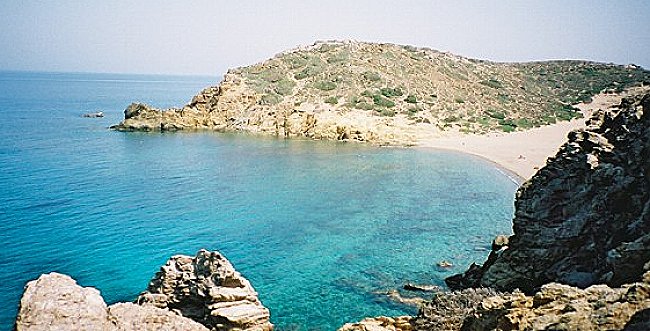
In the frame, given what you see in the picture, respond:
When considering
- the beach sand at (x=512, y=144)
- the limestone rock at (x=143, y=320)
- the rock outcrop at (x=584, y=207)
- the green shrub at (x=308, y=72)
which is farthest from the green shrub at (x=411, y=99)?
the limestone rock at (x=143, y=320)

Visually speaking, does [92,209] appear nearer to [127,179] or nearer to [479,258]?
[127,179]

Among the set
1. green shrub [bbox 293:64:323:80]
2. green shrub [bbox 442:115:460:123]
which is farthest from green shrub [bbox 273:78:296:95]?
green shrub [bbox 442:115:460:123]

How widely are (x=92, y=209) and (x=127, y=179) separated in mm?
9598

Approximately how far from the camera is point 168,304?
625 inches

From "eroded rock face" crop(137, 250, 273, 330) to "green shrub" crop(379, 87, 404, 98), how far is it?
6126 centimetres

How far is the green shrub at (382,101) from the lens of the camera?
233 feet

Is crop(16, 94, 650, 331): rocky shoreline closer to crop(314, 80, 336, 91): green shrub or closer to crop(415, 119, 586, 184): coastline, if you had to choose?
crop(415, 119, 586, 184): coastline

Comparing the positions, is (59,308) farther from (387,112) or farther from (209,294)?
(387,112)

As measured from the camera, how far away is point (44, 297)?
34.1ft

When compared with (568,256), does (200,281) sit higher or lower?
→ lower

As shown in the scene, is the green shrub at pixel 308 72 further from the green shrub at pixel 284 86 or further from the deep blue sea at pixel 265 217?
the deep blue sea at pixel 265 217

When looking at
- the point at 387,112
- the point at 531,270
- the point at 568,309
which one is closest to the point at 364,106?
the point at 387,112

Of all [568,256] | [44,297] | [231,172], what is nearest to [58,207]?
[231,172]

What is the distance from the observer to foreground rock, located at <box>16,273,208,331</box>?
9.73 metres
